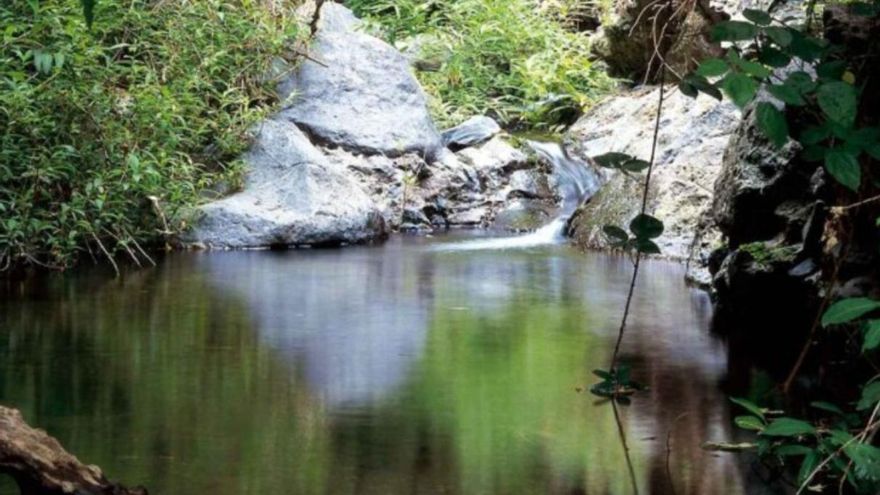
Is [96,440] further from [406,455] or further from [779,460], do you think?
[779,460]

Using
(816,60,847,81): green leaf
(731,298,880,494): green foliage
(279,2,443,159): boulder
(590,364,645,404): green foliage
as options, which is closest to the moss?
(590,364,645,404): green foliage

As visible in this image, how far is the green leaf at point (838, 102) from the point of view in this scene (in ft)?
9.91

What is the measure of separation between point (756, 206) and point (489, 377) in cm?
194

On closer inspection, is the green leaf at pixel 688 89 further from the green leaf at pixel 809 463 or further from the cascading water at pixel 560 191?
the cascading water at pixel 560 191

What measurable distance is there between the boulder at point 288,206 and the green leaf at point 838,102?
6.34 m

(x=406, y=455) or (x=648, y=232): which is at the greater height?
(x=648, y=232)

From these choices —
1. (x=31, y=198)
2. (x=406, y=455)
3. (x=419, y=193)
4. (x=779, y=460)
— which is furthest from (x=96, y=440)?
(x=419, y=193)

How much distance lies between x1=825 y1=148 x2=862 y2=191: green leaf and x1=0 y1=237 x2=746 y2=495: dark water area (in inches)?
35.6

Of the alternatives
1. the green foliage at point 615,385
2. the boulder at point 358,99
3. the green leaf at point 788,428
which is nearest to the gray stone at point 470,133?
the boulder at point 358,99

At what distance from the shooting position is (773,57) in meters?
3.16

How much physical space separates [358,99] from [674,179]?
111 inches

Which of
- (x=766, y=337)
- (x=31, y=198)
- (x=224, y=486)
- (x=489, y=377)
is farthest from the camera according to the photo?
(x=31, y=198)

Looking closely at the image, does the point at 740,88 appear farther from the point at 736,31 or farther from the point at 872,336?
the point at 872,336

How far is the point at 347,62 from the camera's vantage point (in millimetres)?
10961
